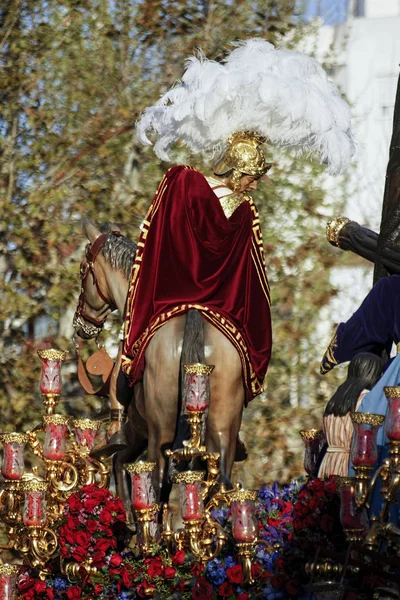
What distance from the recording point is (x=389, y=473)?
6102mm

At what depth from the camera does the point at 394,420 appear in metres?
6.07

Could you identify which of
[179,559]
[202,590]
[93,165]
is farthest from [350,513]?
[93,165]

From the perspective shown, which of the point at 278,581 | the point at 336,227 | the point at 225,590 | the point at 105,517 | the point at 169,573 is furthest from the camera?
the point at 336,227

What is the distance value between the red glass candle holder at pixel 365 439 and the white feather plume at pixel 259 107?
2772 millimetres

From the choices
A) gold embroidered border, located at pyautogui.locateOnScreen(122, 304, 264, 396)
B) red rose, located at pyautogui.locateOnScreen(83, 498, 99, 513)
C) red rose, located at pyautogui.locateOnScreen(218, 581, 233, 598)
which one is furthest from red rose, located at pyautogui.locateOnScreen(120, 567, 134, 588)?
gold embroidered border, located at pyautogui.locateOnScreen(122, 304, 264, 396)

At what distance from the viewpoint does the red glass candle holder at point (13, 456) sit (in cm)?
759

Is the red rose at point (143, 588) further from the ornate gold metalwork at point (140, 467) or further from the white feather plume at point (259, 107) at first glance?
the white feather plume at point (259, 107)

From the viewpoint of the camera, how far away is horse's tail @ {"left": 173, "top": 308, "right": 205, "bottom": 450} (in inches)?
308

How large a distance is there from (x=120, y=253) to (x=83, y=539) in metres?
2.32

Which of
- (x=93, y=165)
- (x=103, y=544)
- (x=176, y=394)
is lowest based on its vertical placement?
(x=103, y=544)

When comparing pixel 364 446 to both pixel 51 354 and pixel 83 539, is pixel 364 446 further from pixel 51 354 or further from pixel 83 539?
pixel 51 354

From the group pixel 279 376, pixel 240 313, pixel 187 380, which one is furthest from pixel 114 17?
pixel 187 380

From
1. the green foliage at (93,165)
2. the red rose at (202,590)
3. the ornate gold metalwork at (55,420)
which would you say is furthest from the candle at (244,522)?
the green foliage at (93,165)

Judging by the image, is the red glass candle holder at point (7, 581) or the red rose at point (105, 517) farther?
the red rose at point (105, 517)
